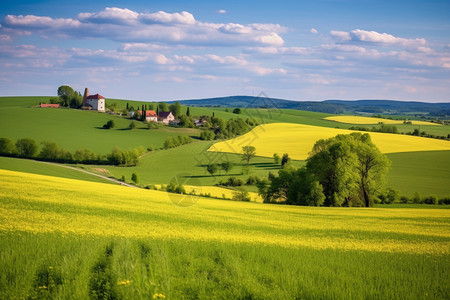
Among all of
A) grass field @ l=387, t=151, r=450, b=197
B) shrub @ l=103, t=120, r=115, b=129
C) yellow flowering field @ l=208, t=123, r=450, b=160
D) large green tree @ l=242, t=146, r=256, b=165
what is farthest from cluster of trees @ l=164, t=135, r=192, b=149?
grass field @ l=387, t=151, r=450, b=197

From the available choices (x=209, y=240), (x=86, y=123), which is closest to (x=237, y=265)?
(x=209, y=240)

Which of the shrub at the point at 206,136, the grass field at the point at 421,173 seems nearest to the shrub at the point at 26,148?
the shrub at the point at 206,136

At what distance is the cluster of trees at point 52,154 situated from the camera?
75625mm

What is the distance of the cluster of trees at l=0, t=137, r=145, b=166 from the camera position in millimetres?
75625

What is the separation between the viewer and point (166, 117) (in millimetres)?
153625

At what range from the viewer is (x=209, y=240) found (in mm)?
12250

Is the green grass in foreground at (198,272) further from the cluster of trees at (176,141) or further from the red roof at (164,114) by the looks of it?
the red roof at (164,114)

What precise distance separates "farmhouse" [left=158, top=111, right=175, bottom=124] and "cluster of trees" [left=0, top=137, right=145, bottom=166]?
234ft

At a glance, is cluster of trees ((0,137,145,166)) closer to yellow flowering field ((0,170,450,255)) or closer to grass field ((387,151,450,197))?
grass field ((387,151,450,197))

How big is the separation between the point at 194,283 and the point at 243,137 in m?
87.6

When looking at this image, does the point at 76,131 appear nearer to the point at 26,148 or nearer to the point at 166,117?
the point at 26,148

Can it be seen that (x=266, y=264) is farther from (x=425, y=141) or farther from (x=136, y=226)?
(x=425, y=141)

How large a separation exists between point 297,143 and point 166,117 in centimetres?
7370

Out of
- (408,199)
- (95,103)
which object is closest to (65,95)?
(95,103)
